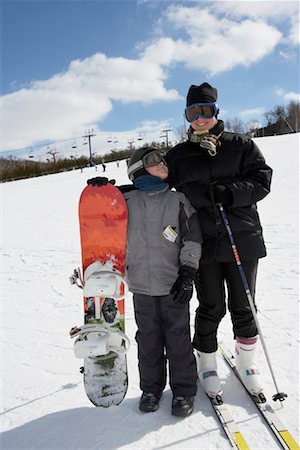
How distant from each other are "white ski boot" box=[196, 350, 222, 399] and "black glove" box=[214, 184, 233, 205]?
1.04m

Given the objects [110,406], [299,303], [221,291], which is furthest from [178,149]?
[299,303]

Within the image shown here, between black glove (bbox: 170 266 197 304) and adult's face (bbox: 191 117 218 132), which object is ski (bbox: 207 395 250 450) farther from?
adult's face (bbox: 191 117 218 132)

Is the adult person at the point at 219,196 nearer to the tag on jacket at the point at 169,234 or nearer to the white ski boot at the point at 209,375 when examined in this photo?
the white ski boot at the point at 209,375

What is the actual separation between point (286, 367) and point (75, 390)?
1485mm

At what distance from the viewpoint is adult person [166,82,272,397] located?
7.50ft

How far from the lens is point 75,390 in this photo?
8.43 ft

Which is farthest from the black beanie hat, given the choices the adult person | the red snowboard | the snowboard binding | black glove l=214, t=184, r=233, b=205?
the snowboard binding

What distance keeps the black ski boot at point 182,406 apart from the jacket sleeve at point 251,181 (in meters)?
1.22

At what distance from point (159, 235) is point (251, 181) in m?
0.65

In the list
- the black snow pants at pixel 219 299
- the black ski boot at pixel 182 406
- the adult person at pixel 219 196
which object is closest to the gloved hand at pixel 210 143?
the adult person at pixel 219 196

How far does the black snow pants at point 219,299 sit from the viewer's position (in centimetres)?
238

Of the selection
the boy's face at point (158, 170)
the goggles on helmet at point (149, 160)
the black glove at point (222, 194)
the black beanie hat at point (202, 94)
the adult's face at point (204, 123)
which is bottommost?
the black glove at point (222, 194)

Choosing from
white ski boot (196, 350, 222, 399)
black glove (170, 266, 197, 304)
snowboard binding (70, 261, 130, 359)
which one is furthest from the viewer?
white ski boot (196, 350, 222, 399)

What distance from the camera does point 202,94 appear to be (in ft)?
7.77
